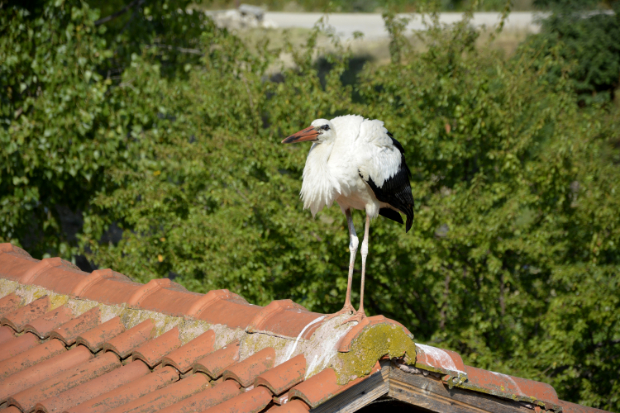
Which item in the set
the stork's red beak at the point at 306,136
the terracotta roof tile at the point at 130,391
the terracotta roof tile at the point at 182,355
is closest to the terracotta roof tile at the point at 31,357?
the terracotta roof tile at the point at 182,355

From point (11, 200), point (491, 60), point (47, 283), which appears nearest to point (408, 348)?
point (47, 283)

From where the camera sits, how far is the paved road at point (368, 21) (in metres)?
21.0

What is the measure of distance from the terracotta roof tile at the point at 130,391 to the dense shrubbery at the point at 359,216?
11.0ft

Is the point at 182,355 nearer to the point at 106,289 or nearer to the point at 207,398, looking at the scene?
the point at 207,398

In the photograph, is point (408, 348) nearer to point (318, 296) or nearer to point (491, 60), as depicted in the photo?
point (318, 296)

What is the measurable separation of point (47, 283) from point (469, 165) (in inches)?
203

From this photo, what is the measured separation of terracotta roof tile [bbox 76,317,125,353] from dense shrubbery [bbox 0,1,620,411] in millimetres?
2819

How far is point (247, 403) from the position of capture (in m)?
2.37

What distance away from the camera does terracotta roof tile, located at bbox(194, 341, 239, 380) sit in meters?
2.69

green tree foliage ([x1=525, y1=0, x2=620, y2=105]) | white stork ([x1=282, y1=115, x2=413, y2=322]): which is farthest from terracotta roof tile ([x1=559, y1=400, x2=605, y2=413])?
green tree foliage ([x1=525, y1=0, x2=620, y2=105])

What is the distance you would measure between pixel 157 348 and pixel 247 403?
82cm

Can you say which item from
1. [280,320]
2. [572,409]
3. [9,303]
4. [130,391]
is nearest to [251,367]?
[280,320]

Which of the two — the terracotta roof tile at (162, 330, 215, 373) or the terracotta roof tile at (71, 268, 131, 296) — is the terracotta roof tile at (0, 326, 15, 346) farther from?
the terracotta roof tile at (162, 330, 215, 373)

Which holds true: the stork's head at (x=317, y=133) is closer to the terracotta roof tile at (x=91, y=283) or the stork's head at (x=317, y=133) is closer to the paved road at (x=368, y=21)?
the terracotta roof tile at (x=91, y=283)
